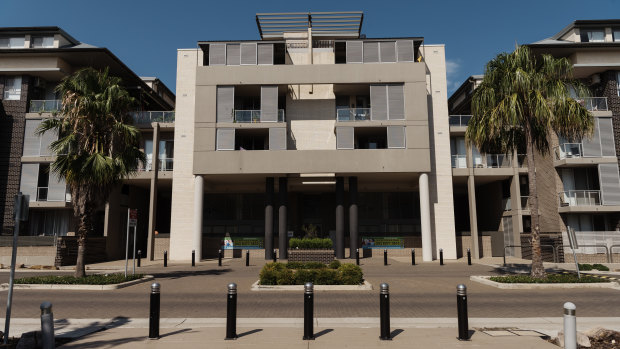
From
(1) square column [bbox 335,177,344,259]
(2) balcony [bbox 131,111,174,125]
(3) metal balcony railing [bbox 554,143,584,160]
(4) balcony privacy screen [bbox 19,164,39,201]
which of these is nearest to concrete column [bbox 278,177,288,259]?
(1) square column [bbox 335,177,344,259]

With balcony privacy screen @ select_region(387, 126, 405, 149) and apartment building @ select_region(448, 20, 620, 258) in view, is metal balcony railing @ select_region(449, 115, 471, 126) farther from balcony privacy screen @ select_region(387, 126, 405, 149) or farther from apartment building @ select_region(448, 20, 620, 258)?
balcony privacy screen @ select_region(387, 126, 405, 149)

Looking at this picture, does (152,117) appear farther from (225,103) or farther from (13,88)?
Result: (13,88)

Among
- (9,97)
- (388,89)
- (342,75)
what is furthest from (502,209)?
(9,97)

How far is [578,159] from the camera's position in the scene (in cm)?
2689

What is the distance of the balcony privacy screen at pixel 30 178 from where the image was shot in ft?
91.3

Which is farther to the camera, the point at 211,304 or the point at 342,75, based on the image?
the point at 342,75

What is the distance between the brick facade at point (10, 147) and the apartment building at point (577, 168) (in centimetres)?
3107

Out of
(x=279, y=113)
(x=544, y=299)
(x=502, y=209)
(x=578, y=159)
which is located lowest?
(x=544, y=299)

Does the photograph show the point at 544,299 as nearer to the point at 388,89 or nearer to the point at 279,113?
the point at 388,89

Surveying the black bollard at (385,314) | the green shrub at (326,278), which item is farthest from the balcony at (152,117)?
the black bollard at (385,314)

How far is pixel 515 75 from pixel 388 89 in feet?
41.5

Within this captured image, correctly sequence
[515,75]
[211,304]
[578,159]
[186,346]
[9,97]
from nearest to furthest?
[186,346] < [211,304] < [515,75] < [578,159] < [9,97]

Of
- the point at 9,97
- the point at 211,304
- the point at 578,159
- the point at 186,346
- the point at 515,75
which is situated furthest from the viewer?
the point at 9,97

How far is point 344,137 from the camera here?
27609mm
